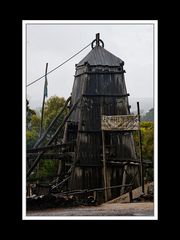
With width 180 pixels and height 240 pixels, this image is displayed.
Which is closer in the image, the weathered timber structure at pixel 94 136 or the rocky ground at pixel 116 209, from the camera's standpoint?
the rocky ground at pixel 116 209

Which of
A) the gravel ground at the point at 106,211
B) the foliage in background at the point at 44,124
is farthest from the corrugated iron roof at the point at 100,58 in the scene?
the gravel ground at the point at 106,211

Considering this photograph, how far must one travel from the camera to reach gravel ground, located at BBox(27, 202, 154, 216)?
9.23 m

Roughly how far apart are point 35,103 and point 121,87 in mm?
1863

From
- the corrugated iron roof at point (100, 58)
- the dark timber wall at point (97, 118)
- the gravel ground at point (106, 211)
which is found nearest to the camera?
the gravel ground at point (106, 211)

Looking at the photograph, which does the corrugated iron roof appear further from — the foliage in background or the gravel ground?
the gravel ground

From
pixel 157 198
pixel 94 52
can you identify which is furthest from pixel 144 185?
pixel 94 52

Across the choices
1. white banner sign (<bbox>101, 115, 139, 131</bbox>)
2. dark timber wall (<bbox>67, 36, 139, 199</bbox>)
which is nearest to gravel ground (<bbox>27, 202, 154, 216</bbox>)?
dark timber wall (<bbox>67, 36, 139, 199</bbox>)

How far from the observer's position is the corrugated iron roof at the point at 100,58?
9.86m

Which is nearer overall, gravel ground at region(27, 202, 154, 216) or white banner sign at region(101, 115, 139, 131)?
gravel ground at region(27, 202, 154, 216)

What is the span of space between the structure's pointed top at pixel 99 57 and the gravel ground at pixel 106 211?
2815 mm

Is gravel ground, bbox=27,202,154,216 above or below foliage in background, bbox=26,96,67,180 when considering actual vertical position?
below

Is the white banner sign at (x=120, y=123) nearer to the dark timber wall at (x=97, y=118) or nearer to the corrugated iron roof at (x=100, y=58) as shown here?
the dark timber wall at (x=97, y=118)

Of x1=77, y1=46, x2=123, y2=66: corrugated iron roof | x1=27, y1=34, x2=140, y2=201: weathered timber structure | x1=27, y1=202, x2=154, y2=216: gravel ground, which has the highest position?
x1=77, y1=46, x2=123, y2=66: corrugated iron roof

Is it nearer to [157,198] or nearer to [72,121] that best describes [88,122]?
[72,121]
